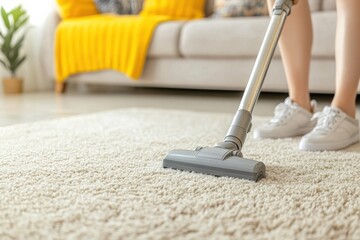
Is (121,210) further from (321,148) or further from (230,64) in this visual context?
(230,64)

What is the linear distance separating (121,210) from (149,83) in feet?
7.20

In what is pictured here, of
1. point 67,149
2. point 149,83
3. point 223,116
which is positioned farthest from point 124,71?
point 67,149

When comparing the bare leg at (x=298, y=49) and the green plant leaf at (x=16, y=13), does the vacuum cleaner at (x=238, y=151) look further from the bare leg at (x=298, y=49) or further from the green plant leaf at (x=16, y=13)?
the green plant leaf at (x=16, y=13)

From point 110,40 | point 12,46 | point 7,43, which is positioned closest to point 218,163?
point 110,40

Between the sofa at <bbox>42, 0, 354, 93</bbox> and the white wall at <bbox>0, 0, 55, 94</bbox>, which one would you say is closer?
the sofa at <bbox>42, 0, 354, 93</bbox>

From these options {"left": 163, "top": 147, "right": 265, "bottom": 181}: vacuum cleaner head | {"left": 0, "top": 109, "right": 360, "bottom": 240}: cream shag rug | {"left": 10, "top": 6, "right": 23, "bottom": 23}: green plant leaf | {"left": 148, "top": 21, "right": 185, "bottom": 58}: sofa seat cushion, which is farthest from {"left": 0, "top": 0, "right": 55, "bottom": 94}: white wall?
{"left": 163, "top": 147, "right": 265, "bottom": 181}: vacuum cleaner head

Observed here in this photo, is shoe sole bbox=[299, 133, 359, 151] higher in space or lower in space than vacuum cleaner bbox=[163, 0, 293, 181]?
lower

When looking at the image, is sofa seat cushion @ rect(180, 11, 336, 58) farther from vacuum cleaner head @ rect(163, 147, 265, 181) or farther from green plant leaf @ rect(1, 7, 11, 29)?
vacuum cleaner head @ rect(163, 147, 265, 181)

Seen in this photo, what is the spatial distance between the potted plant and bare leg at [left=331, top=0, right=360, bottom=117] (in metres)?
2.28

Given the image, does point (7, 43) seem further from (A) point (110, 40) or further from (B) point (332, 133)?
(B) point (332, 133)

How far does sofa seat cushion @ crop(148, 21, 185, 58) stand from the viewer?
2721 millimetres

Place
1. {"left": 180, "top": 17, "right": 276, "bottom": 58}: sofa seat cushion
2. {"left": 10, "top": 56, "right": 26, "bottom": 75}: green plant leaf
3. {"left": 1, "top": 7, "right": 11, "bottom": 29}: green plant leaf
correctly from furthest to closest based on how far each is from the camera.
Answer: {"left": 10, "top": 56, "right": 26, "bottom": 75}: green plant leaf, {"left": 1, "top": 7, "right": 11, "bottom": 29}: green plant leaf, {"left": 180, "top": 17, "right": 276, "bottom": 58}: sofa seat cushion

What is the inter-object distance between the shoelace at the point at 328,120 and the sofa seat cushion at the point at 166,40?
5.17 feet

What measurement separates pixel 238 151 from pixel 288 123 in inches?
18.8
